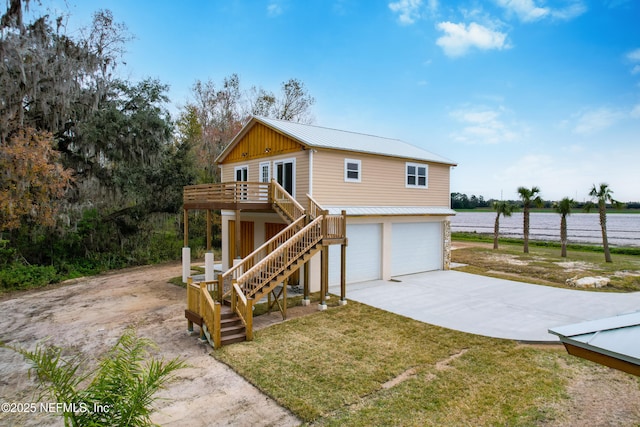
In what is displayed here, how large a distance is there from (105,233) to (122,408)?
20.7 m

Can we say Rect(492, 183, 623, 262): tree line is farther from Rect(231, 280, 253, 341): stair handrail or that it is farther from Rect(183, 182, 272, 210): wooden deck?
Rect(231, 280, 253, 341): stair handrail

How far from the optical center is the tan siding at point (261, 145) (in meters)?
14.7

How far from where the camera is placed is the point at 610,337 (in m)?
3.88

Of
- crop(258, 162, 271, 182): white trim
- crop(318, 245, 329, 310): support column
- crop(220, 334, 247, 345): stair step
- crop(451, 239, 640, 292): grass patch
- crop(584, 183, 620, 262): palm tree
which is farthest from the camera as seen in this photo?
crop(584, 183, 620, 262): palm tree

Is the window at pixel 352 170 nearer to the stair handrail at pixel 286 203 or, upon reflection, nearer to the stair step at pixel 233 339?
the stair handrail at pixel 286 203

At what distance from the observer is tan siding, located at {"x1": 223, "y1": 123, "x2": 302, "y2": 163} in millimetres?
14684

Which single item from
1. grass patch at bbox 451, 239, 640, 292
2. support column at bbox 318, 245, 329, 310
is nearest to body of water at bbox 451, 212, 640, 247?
grass patch at bbox 451, 239, 640, 292

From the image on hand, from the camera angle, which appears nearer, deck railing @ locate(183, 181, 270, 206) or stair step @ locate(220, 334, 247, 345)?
stair step @ locate(220, 334, 247, 345)

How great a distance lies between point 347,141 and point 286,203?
14.9 ft

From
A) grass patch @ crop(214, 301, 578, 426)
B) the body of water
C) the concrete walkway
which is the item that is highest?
the concrete walkway

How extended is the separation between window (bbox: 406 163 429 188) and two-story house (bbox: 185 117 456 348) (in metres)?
0.05

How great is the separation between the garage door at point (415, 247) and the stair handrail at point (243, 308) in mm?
8875

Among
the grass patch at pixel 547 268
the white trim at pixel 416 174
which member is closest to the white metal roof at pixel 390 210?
the white trim at pixel 416 174

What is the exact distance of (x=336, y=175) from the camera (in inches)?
561
